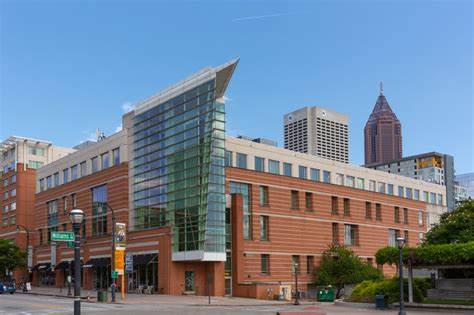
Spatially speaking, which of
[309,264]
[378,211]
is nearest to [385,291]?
[309,264]

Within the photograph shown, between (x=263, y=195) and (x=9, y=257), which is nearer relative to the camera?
(x=263, y=195)

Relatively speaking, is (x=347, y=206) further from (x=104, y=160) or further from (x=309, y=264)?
(x=104, y=160)

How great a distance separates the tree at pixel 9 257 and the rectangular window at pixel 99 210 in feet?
59.0

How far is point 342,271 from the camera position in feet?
253

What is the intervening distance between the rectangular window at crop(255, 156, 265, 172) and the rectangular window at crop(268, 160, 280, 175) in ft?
3.52

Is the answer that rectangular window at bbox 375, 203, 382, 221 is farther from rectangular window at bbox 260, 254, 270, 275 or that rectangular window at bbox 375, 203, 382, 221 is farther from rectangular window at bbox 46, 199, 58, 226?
rectangular window at bbox 46, 199, 58, 226

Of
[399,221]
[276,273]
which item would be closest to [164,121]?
[276,273]

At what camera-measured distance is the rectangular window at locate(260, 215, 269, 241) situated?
7344 centimetres

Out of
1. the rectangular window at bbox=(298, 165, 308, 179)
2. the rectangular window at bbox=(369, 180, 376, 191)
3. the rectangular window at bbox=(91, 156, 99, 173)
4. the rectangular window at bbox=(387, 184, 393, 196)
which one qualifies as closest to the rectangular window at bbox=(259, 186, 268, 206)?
the rectangular window at bbox=(298, 165, 308, 179)

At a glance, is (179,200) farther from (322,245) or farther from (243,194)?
(322,245)

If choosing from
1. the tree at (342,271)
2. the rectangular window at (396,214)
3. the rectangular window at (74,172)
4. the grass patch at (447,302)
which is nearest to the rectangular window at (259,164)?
the tree at (342,271)

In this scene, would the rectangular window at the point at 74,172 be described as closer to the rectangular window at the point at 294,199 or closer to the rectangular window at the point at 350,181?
the rectangular window at the point at 294,199

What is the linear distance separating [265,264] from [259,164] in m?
11.3

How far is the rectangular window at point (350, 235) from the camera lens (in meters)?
85.4
